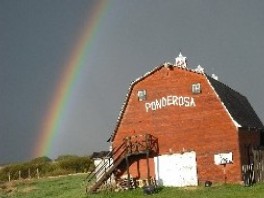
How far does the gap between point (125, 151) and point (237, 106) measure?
1036 centimetres

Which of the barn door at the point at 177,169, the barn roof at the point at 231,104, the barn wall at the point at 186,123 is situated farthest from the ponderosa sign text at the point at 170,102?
the barn door at the point at 177,169

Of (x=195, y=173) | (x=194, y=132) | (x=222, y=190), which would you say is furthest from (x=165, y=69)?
(x=222, y=190)

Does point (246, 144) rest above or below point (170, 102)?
below

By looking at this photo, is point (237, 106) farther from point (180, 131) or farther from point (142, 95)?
point (142, 95)

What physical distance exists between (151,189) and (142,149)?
513cm

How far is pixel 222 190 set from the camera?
3512 cm

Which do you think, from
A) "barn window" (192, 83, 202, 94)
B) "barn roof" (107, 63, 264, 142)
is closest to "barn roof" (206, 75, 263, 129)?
"barn roof" (107, 63, 264, 142)

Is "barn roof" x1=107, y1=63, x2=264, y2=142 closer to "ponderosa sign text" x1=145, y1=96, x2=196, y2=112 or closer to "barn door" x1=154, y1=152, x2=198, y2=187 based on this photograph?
"ponderosa sign text" x1=145, y1=96, x2=196, y2=112

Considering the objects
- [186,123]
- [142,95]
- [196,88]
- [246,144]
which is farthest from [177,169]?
[142,95]

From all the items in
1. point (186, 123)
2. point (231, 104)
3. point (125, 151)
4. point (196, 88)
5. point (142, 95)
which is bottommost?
point (125, 151)

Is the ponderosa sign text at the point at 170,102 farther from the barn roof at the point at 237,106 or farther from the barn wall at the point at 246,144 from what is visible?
the barn wall at the point at 246,144

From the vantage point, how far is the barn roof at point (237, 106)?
40438mm

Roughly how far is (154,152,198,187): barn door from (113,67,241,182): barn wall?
45 cm

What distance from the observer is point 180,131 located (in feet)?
132
